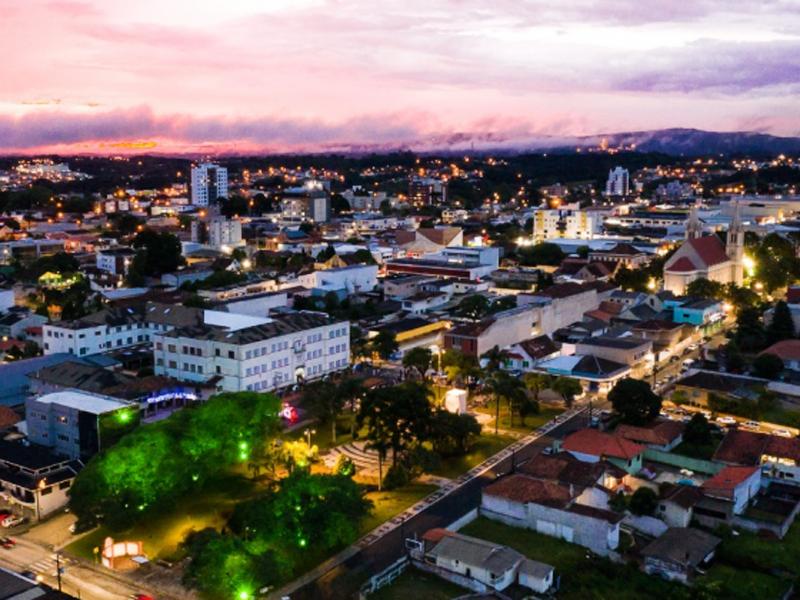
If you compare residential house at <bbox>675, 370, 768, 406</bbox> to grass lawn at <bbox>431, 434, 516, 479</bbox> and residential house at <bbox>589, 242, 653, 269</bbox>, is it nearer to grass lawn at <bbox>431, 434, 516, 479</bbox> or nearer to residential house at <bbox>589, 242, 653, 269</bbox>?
grass lawn at <bbox>431, 434, 516, 479</bbox>

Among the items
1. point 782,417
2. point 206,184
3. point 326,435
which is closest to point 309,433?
point 326,435

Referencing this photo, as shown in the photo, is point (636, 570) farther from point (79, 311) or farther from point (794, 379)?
point (79, 311)

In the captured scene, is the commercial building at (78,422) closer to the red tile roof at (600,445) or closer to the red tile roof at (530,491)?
the red tile roof at (530,491)

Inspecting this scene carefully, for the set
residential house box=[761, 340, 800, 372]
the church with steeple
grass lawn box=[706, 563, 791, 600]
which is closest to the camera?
grass lawn box=[706, 563, 791, 600]

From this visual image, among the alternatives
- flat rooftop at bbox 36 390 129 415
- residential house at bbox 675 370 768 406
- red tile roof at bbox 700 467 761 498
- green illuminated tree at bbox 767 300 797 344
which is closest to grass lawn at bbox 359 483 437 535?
red tile roof at bbox 700 467 761 498

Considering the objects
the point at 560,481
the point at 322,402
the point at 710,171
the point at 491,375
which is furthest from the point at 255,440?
the point at 710,171

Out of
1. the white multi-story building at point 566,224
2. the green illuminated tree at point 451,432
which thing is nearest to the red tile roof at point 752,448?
the green illuminated tree at point 451,432
